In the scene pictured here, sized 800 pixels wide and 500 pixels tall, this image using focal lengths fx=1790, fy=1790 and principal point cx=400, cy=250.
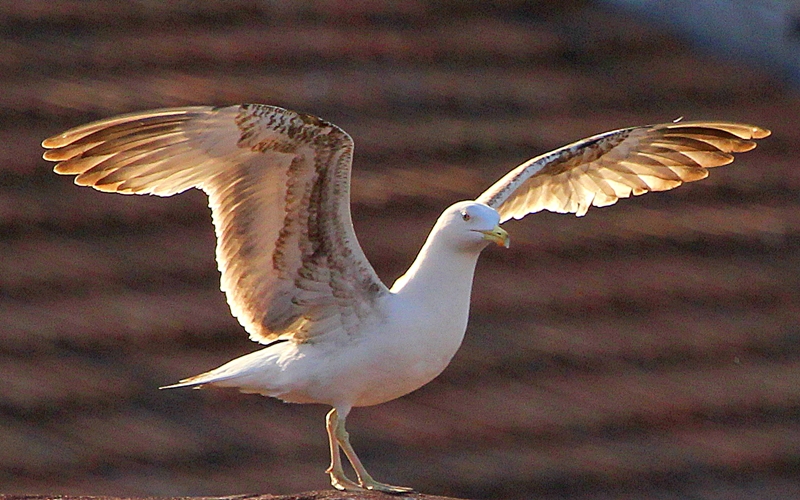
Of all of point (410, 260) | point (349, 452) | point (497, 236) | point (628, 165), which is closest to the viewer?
point (497, 236)

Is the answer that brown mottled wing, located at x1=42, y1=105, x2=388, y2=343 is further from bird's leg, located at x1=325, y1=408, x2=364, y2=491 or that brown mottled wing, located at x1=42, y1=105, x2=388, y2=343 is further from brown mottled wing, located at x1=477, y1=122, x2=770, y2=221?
brown mottled wing, located at x1=477, y1=122, x2=770, y2=221

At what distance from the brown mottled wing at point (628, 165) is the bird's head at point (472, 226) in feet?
1.73

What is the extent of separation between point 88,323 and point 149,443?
13.3 inches

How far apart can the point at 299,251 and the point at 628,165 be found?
959 mm

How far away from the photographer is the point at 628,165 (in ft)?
13.8

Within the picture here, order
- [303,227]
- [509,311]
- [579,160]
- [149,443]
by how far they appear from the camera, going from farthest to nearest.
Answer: [509,311] < [149,443] < [579,160] < [303,227]

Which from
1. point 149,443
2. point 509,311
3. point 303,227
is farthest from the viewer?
point 509,311

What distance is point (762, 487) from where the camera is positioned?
15.9ft

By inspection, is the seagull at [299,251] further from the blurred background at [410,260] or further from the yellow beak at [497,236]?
the blurred background at [410,260]

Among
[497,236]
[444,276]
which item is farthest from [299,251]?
[497,236]

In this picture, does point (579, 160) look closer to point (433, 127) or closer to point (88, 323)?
point (433, 127)

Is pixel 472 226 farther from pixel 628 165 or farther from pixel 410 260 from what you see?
pixel 410 260

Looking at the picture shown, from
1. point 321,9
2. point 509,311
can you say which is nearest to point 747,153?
point 509,311

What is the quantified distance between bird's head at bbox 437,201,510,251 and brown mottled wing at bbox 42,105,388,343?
194 mm
